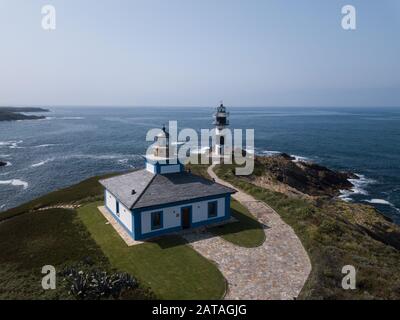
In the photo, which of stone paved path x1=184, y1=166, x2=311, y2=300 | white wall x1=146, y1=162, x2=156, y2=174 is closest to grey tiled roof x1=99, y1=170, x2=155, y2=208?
white wall x1=146, y1=162, x2=156, y2=174

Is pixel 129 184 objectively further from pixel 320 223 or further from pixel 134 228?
pixel 320 223

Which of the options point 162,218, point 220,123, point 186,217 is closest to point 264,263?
point 186,217

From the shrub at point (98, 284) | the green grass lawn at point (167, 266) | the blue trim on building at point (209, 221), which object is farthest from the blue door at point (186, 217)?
the shrub at point (98, 284)

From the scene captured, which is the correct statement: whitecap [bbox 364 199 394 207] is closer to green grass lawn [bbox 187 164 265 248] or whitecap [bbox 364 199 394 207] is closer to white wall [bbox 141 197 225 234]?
green grass lawn [bbox 187 164 265 248]

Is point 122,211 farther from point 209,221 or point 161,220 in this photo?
point 209,221
